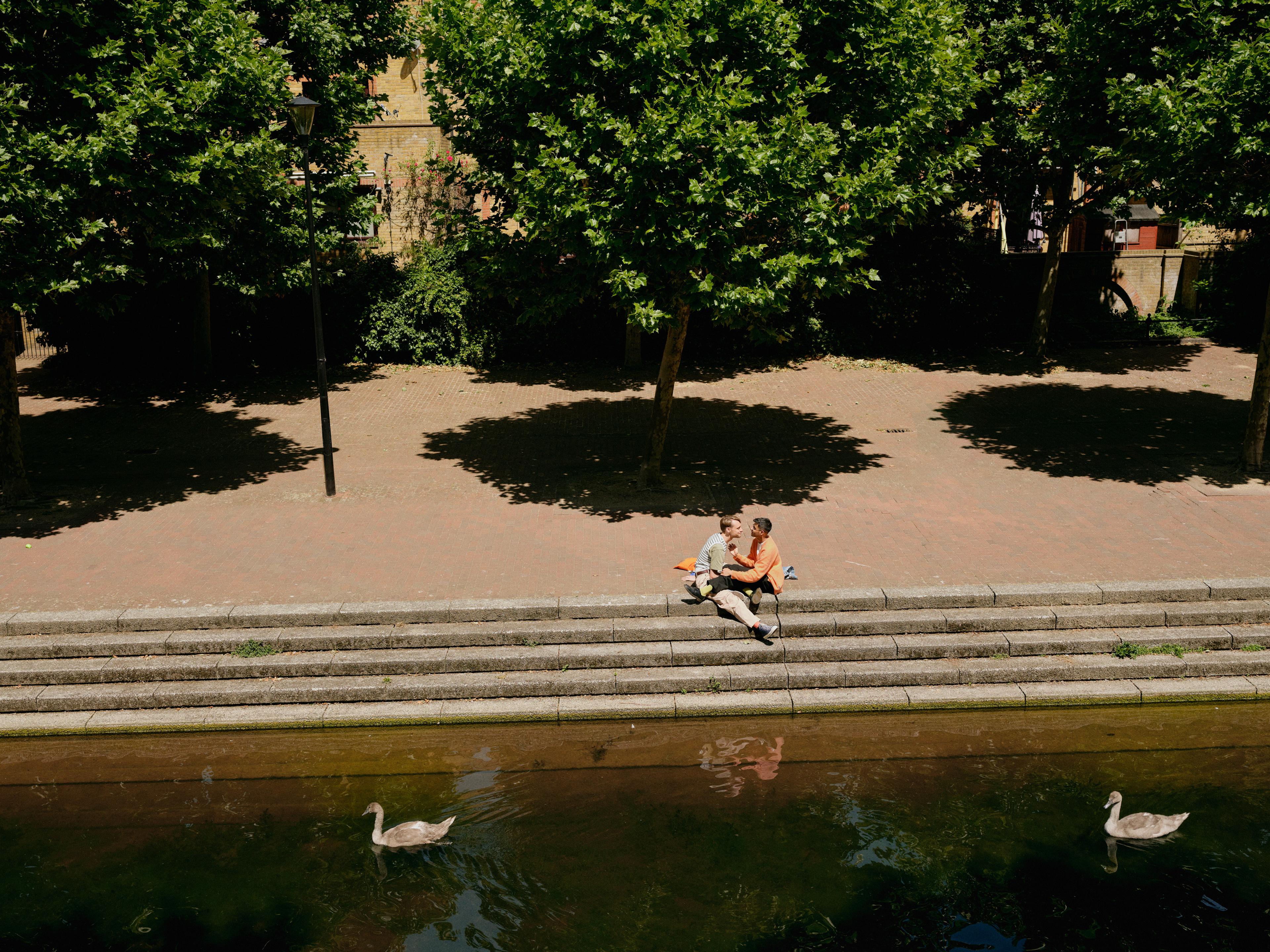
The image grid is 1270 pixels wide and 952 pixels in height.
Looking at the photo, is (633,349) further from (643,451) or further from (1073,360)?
(1073,360)

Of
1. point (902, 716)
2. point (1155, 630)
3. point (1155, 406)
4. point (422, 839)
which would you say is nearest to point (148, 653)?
point (422, 839)

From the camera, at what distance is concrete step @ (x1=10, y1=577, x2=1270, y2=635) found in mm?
9727

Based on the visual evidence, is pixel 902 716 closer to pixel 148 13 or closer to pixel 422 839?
pixel 422 839

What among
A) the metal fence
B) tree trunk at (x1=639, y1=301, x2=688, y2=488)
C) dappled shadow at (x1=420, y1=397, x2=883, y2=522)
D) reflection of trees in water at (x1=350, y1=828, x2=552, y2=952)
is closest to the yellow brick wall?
the metal fence

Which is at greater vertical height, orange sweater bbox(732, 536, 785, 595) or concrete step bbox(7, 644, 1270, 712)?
orange sweater bbox(732, 536, 785, 595)

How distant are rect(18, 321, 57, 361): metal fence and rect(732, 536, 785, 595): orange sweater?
19.1 m

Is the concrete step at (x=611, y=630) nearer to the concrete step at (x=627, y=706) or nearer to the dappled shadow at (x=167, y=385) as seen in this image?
the concrete step at (x=627, y=706)

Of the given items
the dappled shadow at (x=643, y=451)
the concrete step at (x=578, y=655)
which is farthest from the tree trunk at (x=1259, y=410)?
the dappled shadow at (x=643, y=451)

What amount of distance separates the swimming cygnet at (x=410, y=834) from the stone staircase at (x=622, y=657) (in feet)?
5.61

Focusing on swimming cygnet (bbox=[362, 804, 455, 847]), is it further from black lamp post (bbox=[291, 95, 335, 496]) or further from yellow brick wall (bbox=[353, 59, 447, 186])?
yellow brick wall (bbox=[353, 59, 447, 186])

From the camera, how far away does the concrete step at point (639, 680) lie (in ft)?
29.8

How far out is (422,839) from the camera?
23.4ft

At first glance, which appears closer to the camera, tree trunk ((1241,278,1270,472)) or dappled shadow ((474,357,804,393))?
tree trunk ((1241,278,1270,472))

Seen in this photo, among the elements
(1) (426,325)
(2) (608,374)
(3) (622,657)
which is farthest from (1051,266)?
(3) (622,657)
